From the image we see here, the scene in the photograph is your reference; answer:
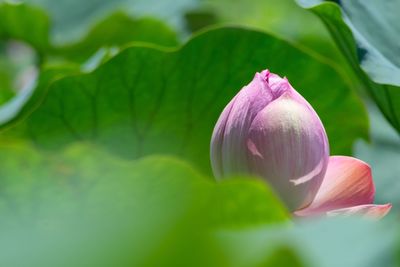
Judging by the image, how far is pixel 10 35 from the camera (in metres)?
1.75

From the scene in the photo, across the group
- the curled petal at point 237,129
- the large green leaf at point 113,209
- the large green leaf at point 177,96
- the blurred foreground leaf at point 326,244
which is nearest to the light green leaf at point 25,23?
the large green leaf at point 177,96

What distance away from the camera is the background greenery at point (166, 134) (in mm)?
456

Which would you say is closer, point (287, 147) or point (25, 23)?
point (287, 147)

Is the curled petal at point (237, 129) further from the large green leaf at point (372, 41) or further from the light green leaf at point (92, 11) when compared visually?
the light green leaf at point (92, 11)

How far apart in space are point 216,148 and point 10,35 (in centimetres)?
107

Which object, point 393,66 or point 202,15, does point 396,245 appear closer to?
point 393,66

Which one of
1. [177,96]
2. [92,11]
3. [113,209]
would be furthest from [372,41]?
[92,11]

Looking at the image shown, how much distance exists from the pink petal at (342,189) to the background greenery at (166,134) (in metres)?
0.13

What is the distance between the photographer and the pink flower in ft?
2.38

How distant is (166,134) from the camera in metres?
1.00

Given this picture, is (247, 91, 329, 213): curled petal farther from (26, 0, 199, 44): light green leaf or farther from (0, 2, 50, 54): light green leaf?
(26, 0, 199, 44): light green leaf

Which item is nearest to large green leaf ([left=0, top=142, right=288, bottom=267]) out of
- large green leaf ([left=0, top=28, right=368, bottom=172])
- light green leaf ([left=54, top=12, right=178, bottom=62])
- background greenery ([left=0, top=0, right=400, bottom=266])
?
background greenery ([left=0, top=0, right=400, bottom=266])

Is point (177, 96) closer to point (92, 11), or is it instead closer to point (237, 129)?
point (237, 129)

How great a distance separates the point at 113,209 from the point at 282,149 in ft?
0.75
